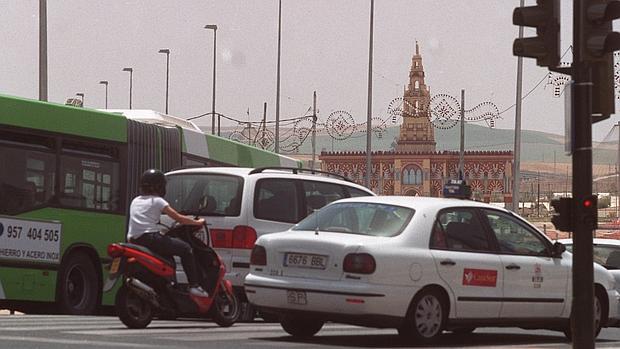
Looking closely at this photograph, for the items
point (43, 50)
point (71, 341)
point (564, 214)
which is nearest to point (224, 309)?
point (71, 341)

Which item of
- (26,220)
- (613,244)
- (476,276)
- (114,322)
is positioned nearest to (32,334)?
(114,322)

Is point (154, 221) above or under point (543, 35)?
under

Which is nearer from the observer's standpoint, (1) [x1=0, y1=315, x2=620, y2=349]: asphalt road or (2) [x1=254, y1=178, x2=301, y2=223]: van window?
(1) [x1=0, y1=315, x2=620, y2=349]: asphalt road

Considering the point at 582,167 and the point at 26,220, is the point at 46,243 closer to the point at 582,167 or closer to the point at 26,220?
the point at 26,220

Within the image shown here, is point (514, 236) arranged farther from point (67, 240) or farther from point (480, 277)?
point (67, 240)

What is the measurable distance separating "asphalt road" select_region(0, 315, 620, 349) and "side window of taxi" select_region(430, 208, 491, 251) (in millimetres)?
961

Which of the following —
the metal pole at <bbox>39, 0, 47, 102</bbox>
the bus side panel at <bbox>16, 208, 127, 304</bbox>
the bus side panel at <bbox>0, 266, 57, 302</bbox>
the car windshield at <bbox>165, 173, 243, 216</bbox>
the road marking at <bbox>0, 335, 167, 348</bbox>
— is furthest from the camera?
the metal pole at <bbox>39, 0, 47, 102</bbox>

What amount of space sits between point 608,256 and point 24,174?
8.41m

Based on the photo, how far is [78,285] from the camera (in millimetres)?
22812

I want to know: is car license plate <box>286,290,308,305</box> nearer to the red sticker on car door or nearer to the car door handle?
the car door handle

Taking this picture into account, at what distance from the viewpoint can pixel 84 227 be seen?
22875mm

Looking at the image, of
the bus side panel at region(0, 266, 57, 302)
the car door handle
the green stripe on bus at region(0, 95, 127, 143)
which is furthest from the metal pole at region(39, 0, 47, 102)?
the car door handle

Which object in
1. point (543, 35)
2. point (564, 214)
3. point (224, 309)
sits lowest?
point (224, 309)

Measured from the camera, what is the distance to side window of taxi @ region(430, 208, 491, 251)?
16.1m
